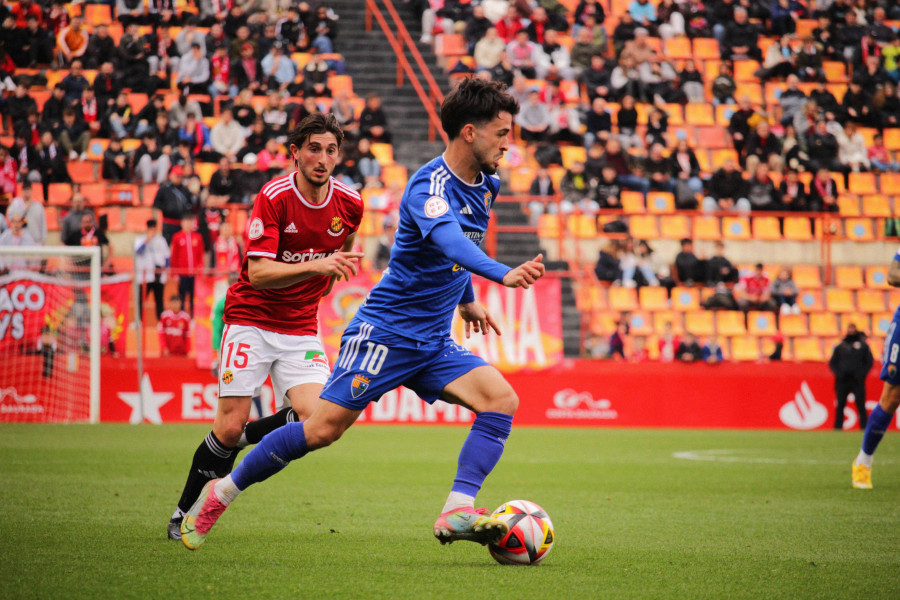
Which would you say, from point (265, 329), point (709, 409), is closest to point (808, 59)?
point (709, 409)

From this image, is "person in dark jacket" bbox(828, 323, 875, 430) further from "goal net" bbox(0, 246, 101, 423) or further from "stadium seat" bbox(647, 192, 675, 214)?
"goal net" bbox(0, 246, 101, 423)

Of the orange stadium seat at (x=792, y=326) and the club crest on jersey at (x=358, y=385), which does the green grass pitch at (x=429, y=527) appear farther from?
the orange stadium seat at (x=792, y=326)

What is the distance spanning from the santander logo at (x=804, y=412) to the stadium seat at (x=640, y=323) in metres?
2.75

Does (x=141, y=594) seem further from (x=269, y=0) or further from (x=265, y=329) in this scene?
(x=269, y=0)

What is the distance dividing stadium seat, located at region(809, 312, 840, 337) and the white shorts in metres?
15.7

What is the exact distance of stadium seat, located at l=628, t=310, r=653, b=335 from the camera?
64.2 ft

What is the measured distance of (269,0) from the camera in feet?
78.1

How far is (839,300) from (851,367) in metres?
3.90

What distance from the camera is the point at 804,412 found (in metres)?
18.4

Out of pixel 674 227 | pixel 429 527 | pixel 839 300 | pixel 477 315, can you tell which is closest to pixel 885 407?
pixel 429 527

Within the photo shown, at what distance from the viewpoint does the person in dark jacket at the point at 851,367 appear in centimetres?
1733

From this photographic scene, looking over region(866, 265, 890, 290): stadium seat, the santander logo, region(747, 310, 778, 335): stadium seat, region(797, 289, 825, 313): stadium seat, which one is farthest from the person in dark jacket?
region(866, 265, 890, 290): stadium seat

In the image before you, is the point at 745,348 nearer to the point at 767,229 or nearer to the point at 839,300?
the point at 839,300

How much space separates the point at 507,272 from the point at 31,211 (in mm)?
15033
